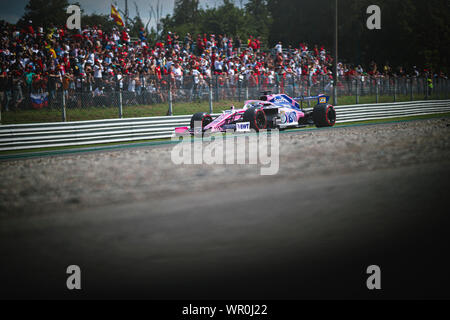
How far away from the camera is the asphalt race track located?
3.24 m

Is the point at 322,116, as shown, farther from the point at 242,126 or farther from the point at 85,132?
the point at 85,132

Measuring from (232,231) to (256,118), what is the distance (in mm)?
9009

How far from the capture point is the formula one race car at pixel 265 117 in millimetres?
12945

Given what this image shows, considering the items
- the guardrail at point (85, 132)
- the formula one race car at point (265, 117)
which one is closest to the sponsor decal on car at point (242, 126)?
the formula one race car at point (265, 117)

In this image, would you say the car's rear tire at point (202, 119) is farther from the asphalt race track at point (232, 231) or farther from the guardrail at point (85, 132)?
the asphalt race track at point (232, 231)

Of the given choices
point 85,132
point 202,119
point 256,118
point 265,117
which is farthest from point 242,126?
point 85,132

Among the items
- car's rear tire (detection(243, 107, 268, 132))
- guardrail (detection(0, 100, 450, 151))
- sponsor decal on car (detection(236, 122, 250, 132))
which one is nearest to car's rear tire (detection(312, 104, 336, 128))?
car's rear tire (detection(243, 107, 268, 132))

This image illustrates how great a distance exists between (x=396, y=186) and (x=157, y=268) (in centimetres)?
357

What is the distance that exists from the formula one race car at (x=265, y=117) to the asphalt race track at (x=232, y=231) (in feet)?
18.3

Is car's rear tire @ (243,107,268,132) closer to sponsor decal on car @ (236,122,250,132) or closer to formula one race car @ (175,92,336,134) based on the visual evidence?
formula one race car @ (175,92,336,134)
